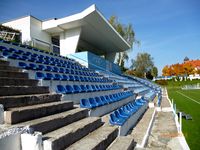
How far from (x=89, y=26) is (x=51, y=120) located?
13.9 m

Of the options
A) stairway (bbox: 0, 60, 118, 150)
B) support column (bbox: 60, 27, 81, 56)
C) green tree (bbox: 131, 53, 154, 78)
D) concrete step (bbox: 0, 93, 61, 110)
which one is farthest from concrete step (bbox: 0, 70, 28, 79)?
green tree (bbox: 131, 53, 154, 78)

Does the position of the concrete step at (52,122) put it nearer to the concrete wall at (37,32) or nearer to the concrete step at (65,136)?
the concrete step at (65,136)

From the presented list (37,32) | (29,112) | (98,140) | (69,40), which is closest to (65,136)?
(98,140)

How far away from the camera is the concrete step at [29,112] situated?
2760mm

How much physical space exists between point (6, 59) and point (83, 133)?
3.43m

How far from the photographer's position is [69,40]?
16.5 metres

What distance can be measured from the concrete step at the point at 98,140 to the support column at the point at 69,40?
42.1ft

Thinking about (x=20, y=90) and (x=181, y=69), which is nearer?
(x=20, y=90)

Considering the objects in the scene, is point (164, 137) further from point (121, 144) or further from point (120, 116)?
point (121, 144)

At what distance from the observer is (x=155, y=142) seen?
505 cm

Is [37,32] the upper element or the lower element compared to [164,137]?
upper

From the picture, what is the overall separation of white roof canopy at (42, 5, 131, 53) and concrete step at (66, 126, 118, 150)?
11.4 m

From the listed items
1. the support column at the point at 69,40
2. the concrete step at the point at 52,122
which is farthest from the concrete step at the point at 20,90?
the support column at the point at 69,40

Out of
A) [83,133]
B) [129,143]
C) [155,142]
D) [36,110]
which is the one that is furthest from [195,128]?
[36,110]
